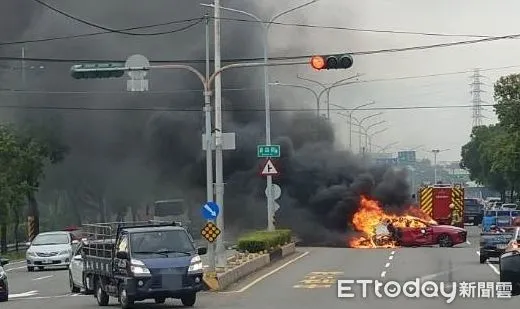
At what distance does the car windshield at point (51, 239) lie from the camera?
37.6m

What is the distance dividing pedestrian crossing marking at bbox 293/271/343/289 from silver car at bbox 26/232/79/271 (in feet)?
41.1

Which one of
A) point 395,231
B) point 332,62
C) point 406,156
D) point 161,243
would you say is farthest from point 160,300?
point 406,156

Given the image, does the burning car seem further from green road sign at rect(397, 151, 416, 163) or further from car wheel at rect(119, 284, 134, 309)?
green road sign at rect(397, 151, 416, 163)

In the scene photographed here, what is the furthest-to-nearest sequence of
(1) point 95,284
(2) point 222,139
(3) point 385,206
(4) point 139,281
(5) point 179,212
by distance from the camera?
(5) point 179,212 < (3) point 385,206 < (2) point 222,139 < (1) point 95,284 < (4) point 139,281

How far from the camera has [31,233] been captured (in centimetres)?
5644

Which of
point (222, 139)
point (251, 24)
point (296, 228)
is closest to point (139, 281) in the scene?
point (222, 139)

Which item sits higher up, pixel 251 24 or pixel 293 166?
pixel 251 24

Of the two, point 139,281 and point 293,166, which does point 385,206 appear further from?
point 139,281

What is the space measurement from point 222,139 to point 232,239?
987 inches

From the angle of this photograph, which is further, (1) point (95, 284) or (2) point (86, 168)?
(2) point (86, 168)

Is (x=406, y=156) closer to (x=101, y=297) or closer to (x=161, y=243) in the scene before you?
(x=101, y=297)

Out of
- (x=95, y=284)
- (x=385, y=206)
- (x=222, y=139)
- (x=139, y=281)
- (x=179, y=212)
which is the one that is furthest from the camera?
(x=179, y=212)

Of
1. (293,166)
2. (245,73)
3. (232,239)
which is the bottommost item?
(232,239)

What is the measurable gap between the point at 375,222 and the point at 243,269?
20.8 meters
